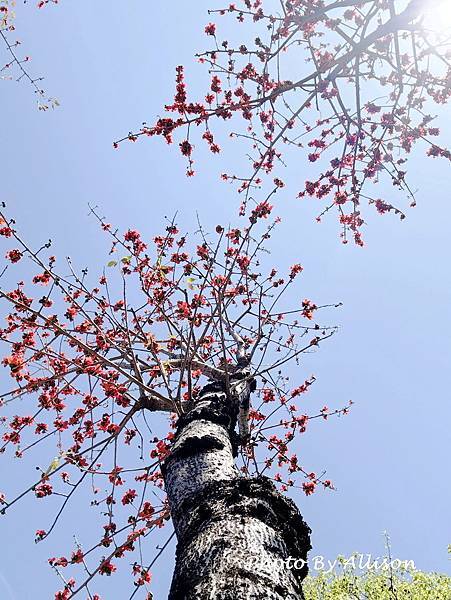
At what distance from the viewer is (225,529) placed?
5.55ft

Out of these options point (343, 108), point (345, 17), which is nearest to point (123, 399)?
point (343, 108)

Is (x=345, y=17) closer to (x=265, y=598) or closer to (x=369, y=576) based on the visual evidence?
(x=265, y=598)

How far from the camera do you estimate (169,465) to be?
2609 millimetres

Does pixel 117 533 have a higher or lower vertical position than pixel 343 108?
lower

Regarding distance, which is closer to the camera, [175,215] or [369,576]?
[175,215]

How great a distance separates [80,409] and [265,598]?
3787 mm

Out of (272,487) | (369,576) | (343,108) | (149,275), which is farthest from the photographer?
(369,576)

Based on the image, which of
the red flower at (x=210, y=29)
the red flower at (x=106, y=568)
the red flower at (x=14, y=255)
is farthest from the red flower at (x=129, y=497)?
the red flower at (x=210, y=29)

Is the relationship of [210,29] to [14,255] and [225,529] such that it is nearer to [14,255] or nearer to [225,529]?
[14,255]

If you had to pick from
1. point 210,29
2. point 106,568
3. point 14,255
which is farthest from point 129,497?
point 210,29

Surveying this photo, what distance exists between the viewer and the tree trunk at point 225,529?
1.42m

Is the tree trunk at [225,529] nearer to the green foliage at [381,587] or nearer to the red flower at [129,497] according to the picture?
the red flower at [129,497]

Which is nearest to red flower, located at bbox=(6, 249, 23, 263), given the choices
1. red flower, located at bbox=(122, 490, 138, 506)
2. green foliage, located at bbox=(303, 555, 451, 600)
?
red flower, located at bbox=(122, 490, 138, 506)

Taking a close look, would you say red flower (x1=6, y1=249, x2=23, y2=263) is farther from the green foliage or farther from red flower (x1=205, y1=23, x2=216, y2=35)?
the green foliage
